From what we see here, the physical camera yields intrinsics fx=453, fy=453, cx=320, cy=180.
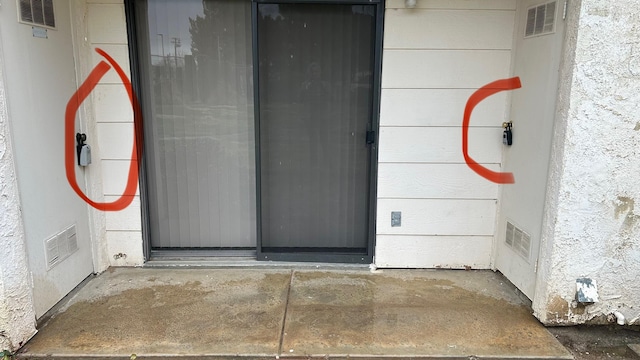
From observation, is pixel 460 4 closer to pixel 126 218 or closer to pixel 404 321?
pixel 404 321

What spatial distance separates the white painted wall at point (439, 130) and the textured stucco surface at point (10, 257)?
2294mm

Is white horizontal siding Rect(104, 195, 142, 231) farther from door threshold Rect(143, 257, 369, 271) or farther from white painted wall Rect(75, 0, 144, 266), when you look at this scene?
door threshold Rect(143, 257, 369, 271)

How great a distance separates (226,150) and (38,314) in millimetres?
1621

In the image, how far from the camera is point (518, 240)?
313 cm

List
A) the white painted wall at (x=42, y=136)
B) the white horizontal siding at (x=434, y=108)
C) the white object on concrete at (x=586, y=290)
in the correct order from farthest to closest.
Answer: the white horizontal siding at (x=434, y=108), the white object on concrete at (x=586, y=290), the white painted wall at (x=42, y=136)

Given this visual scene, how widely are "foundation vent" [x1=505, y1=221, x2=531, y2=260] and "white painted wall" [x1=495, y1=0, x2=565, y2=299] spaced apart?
3cm

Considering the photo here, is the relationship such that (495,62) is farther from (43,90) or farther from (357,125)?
(43,90)

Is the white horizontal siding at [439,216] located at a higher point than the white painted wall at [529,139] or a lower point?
lower

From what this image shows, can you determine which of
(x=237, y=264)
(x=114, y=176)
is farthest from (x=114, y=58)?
(x=237, y=264)

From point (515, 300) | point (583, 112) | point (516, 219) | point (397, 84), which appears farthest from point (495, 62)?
point (515, 300)

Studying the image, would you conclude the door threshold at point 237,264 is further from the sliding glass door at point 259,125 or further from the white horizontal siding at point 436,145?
the white horizontal siding at point 436,145

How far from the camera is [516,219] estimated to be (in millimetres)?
3158

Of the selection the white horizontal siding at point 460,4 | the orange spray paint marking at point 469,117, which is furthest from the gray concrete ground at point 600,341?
the white horizontal siding at point 460,4

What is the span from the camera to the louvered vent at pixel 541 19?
2.71m
